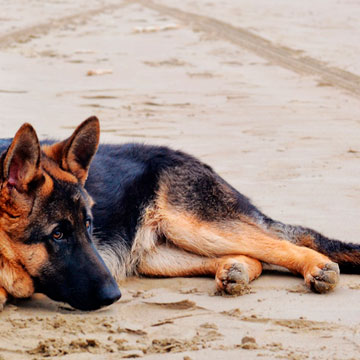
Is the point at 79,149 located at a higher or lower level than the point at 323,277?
higher

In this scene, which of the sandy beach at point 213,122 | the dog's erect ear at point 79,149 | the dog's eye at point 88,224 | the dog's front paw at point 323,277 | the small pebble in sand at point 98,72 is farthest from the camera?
the small pebble in sand at point 98,72

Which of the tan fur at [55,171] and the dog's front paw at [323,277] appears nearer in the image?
the tan fur at [55,171]

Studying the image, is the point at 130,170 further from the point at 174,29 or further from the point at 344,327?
the point at 174,29

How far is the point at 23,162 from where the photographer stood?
14.7ft

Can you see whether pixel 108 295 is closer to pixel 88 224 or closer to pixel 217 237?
pixel 88 224

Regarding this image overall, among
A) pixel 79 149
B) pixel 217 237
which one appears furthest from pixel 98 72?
pixel 79 149

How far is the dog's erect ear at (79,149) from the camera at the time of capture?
4.82m

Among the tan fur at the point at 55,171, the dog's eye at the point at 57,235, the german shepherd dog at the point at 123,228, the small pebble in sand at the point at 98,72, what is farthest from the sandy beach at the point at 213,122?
the tan fur at the point at 55,171

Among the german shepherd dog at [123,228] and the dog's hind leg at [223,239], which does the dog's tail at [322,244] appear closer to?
the german shepherd dog at [123,228]

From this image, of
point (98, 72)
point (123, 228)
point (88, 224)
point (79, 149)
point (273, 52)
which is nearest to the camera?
point (88, 224)

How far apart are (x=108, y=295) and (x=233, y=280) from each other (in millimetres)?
889

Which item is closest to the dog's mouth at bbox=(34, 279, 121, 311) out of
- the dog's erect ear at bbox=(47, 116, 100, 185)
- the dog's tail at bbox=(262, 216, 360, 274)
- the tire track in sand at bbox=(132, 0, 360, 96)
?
the dog's erect ear at bbox=(47, 116, 100, 185)

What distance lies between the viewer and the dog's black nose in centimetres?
448

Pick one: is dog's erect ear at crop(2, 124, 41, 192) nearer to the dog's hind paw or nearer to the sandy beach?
the sandy beach
